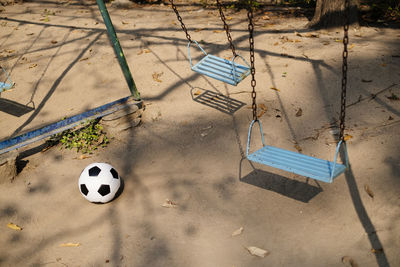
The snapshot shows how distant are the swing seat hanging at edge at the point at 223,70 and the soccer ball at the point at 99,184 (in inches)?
72.5

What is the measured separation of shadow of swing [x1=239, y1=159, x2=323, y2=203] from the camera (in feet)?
12.4

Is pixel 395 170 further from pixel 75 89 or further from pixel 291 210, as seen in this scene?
pixel 75 89

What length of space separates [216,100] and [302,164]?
254 centimetres

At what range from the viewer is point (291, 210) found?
3.62m

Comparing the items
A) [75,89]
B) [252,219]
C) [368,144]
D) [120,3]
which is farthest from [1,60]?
[368,144]

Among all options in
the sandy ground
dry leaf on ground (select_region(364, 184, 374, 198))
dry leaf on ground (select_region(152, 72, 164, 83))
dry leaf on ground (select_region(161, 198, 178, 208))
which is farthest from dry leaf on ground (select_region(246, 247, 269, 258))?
dry leaf on ground (select_region(152, 72, 164, 83))

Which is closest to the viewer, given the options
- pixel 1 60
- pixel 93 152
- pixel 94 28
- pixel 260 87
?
pixel 93 152

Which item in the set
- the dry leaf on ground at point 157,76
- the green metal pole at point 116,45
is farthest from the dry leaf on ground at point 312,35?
the green metal pole at point 116,45

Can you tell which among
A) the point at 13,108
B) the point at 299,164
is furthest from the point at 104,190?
the point at 13,108

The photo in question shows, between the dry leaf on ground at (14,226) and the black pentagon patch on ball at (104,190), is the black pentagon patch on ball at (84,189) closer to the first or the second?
the black pentagon patch on ball at (104,190)

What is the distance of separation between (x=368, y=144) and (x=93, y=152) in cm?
353

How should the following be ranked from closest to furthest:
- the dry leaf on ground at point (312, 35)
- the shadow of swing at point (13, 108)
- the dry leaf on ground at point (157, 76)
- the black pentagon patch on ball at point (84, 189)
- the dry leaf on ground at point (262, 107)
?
the black pentagon patch on ball at point (84, 189) < the dry leaf on ground at point (262, 107) < the shadow of swing at point (13, 108) < the dry leaf on ground at point (157, 76) < the dry leaf on ground at point (312, 35)

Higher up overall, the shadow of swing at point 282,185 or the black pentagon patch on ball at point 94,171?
the black pentagon patch on ball at point 94,171

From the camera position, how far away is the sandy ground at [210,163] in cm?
339
